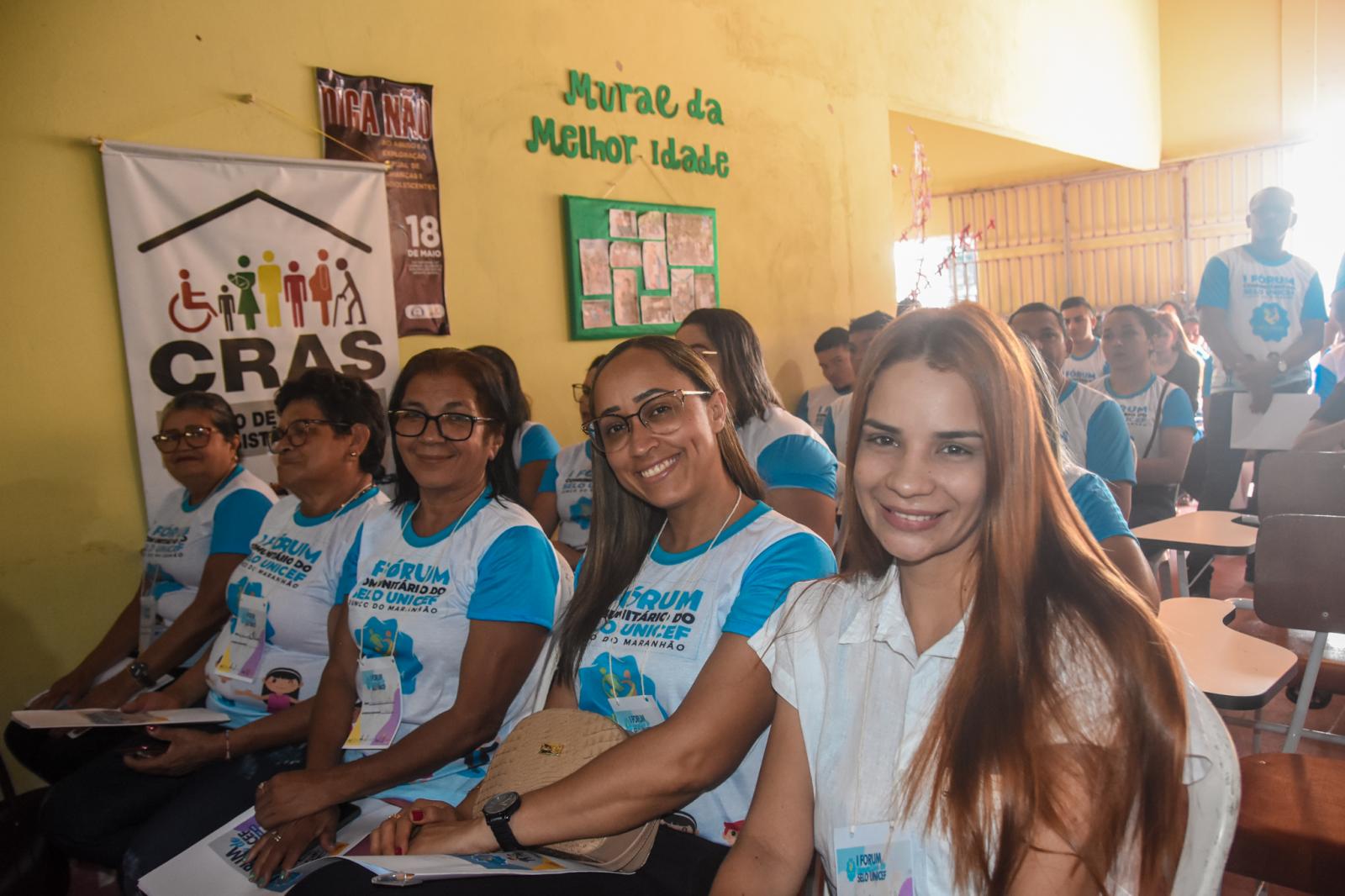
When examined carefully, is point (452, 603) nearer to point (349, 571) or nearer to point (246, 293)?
point (349, 571)

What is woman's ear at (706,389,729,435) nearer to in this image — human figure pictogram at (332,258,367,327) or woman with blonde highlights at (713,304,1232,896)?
woman with blonde highlights at (713,304,1232,896)

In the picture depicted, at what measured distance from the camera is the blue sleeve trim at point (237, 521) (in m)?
2.97

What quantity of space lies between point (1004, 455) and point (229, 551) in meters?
2.51

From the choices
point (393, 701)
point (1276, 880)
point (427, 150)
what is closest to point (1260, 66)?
point (427, 150)

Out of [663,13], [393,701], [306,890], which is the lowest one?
[306,890]

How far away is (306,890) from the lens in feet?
5.39

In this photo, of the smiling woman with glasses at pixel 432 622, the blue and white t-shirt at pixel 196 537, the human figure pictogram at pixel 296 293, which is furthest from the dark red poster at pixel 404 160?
the smiling woman with glasses at pixel 432 622

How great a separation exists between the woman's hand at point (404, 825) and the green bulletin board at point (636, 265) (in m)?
3.12

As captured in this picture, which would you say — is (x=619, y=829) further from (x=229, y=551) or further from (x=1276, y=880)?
(x=229, y=551)

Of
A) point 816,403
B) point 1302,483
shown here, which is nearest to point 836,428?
point 816,403

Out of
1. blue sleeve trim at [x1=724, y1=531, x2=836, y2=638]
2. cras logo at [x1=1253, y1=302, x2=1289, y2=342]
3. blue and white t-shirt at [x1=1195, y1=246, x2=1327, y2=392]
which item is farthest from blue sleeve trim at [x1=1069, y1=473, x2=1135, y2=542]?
cras logo at [x1=1253, y1=302, x2=1289, y2=342]

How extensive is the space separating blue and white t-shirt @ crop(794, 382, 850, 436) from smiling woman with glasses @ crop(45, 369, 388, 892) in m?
3.17

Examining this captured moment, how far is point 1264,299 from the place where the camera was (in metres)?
5.64

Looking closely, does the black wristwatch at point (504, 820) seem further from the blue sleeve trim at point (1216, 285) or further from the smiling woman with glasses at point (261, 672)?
the blue sleeve trim at point (1216, 285)
